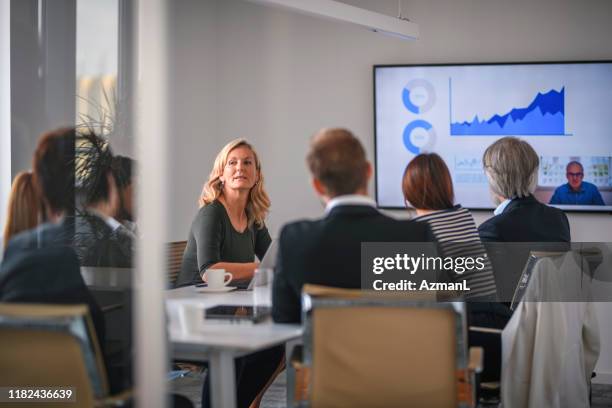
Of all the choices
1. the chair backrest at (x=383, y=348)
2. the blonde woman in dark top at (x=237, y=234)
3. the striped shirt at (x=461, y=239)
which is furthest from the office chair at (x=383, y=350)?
the blonde woman in dark top at (x=237, y=234)

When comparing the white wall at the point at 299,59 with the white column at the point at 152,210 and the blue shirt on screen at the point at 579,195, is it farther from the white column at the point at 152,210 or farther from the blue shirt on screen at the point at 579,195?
the white column at the point at 152,210

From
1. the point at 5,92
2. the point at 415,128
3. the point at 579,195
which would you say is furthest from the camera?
the point at 415,128

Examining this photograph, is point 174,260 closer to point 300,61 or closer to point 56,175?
point 300,61

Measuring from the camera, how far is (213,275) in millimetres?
3408

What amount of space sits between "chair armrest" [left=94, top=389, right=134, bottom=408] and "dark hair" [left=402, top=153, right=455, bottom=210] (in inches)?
61.7

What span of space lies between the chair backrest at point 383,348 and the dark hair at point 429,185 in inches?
43.7

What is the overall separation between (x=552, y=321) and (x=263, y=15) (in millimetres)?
3174

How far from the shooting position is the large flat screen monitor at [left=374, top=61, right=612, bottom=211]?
500cm

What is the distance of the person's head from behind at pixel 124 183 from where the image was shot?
2.26 metres

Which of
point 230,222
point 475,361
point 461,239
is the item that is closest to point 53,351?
point 475,361

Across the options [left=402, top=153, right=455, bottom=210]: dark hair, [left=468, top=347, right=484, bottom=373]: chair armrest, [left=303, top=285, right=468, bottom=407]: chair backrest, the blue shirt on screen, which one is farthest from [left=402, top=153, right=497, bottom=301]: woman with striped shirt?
the blue shirt on screen

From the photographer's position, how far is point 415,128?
528cm

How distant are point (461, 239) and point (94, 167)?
5.17 ft

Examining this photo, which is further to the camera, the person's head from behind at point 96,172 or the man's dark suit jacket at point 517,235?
the man's dark suit jacket at point 517,235
